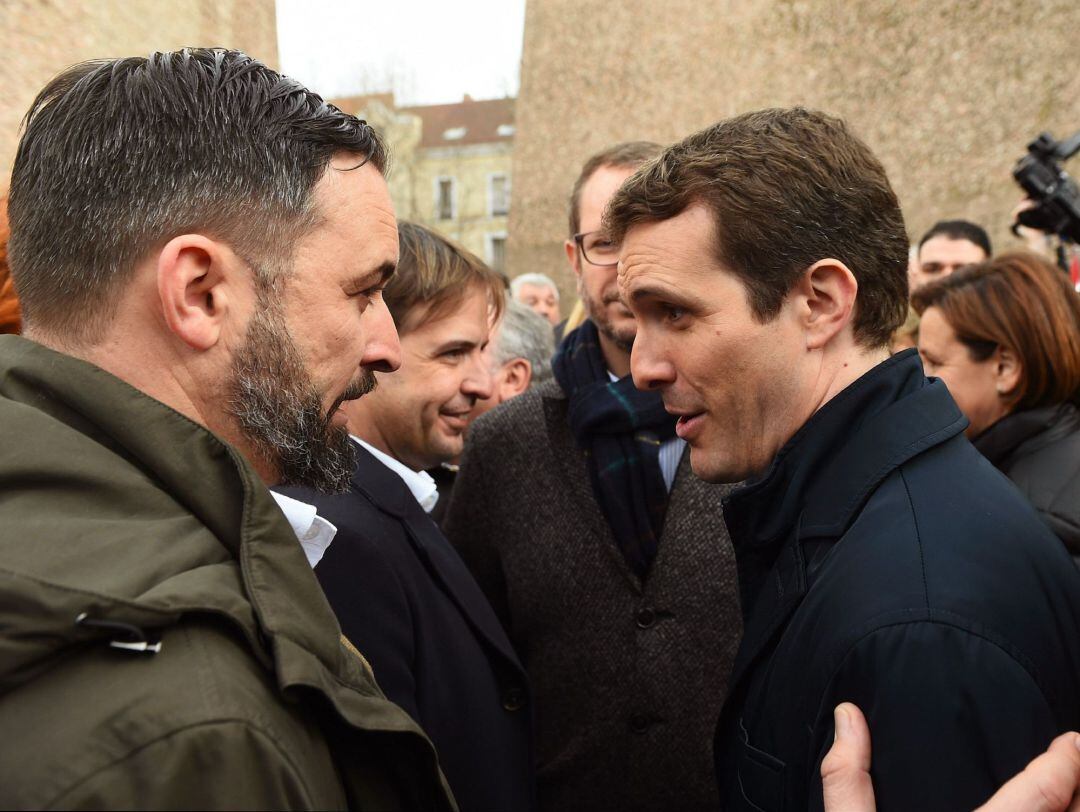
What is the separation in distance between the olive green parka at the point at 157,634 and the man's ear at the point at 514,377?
98.2 inches

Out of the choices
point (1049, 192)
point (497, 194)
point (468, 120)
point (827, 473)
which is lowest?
point (827, 473)

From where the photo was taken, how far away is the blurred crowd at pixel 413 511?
97 cm

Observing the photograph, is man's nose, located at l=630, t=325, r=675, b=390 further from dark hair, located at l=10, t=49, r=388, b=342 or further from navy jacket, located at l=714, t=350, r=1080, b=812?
dark hair, located at l=10, t=49, r=388, b=342

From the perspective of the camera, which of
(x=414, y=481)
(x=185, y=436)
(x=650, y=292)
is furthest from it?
(x=414, y=481)

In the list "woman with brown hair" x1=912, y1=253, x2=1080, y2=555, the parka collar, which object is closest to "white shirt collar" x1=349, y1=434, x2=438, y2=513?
the parka collar

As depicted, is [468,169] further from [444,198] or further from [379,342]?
[379,342]

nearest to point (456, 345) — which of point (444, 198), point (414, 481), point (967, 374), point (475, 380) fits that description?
point (475, 380)

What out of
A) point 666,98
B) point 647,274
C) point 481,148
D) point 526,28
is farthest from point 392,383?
point 481,148

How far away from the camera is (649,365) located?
6.53ft

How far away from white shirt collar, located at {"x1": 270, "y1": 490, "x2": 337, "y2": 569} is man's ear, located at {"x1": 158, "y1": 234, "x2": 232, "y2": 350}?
13.2 inches

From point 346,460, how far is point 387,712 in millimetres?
564

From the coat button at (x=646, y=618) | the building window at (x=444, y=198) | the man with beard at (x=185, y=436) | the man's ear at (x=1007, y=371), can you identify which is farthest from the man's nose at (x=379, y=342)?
the building window at (x=444, y=198)

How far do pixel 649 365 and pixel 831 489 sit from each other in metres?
0.53

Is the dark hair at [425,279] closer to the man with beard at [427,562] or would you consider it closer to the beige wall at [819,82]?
the man with beard at [427,562]
